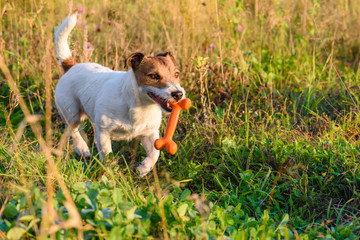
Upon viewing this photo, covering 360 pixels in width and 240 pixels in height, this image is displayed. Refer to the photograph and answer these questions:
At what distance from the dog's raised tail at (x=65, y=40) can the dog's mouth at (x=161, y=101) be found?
4.35 feet

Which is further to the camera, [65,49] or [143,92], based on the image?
[65,49]

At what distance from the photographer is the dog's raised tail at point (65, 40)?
4.05 m

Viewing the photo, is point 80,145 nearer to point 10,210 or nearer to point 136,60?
point 136,60

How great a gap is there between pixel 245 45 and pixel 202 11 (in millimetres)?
818

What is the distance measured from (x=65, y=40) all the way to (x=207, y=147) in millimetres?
1908

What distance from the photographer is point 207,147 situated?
3.65m

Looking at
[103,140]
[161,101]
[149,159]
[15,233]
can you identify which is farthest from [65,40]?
[15,233]

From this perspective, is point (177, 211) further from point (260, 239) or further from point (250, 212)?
point (250, 212)

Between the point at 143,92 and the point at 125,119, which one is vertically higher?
the point at 143,92

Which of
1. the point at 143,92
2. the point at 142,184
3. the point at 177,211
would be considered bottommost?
the point at 142,184

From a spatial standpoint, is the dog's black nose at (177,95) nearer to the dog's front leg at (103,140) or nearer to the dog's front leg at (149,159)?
the dog's front leg at (149,159)

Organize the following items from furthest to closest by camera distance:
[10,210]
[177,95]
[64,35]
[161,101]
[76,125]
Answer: [76,125] → [64,35] → [161,101] → [177,95] → [10,210]

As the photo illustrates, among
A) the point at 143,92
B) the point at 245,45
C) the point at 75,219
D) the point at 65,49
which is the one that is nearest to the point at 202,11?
the point at 245,45

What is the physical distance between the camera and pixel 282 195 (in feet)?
10.0
